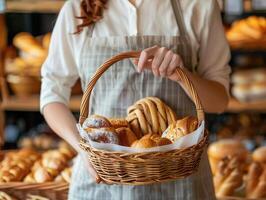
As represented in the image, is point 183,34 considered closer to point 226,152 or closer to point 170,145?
point 170,145

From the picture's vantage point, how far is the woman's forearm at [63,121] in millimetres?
1776

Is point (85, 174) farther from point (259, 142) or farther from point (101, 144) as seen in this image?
point (259, 142)

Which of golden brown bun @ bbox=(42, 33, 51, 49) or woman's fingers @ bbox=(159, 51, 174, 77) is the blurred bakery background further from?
woman's fingers @ bbox=(159, 51, 174, 77)

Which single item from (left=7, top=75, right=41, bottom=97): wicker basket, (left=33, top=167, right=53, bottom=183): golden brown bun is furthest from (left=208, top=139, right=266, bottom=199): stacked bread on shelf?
(left=7, top=75, right=41, bottom=97): wicker basket

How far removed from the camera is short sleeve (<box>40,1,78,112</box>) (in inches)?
72.4

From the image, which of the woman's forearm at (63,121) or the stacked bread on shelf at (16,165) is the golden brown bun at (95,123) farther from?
the stacked bread on shelf at (16,165)

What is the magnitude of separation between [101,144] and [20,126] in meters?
3.03

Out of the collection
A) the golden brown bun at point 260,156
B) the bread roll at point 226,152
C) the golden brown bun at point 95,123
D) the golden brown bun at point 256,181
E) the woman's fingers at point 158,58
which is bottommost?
the bread roll at point 226,152

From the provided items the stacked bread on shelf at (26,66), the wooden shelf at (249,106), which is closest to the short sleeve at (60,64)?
the stacked bread on shelf at (26,66)

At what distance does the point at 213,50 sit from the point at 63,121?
1.56 feet

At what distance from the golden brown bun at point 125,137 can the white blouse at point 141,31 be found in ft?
1.27

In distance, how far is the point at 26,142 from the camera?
4.11m

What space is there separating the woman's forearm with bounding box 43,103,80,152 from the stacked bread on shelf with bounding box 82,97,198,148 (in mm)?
215

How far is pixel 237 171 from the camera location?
241cm
